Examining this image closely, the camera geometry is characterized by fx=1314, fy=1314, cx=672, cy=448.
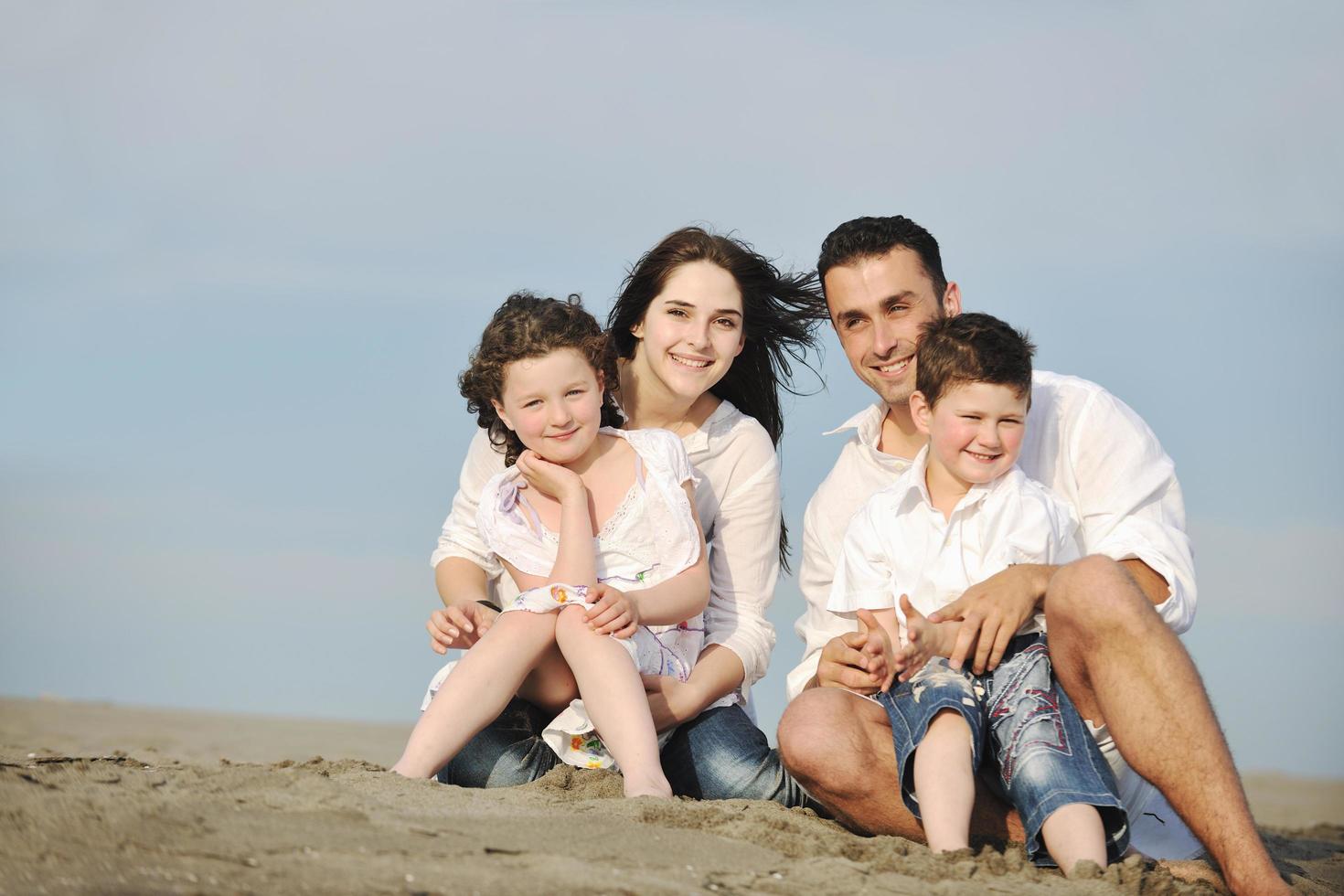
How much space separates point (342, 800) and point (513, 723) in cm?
144

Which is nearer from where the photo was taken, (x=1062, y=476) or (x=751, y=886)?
(x=751, y=886)

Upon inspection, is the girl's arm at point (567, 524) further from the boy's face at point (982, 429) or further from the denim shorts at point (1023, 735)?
the boy's face at point (982, 429)

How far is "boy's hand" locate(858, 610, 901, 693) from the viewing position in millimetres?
3686

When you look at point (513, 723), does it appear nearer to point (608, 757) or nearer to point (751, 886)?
point (608, 757)

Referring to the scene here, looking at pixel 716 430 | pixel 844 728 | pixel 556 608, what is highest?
pixel 716 430

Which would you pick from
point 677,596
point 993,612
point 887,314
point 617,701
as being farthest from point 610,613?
point 887,314

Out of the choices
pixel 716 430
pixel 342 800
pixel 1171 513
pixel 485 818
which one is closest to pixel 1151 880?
pixel 1171 513

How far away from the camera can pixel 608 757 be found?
4.45m

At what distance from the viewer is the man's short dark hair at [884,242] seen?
5.01 m

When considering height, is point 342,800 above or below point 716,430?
below

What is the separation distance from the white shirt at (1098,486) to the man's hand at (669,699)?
34 cm

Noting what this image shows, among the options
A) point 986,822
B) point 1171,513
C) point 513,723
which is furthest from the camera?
point 513,723

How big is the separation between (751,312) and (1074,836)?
2.50 m

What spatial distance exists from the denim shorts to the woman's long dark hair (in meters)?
1.67
